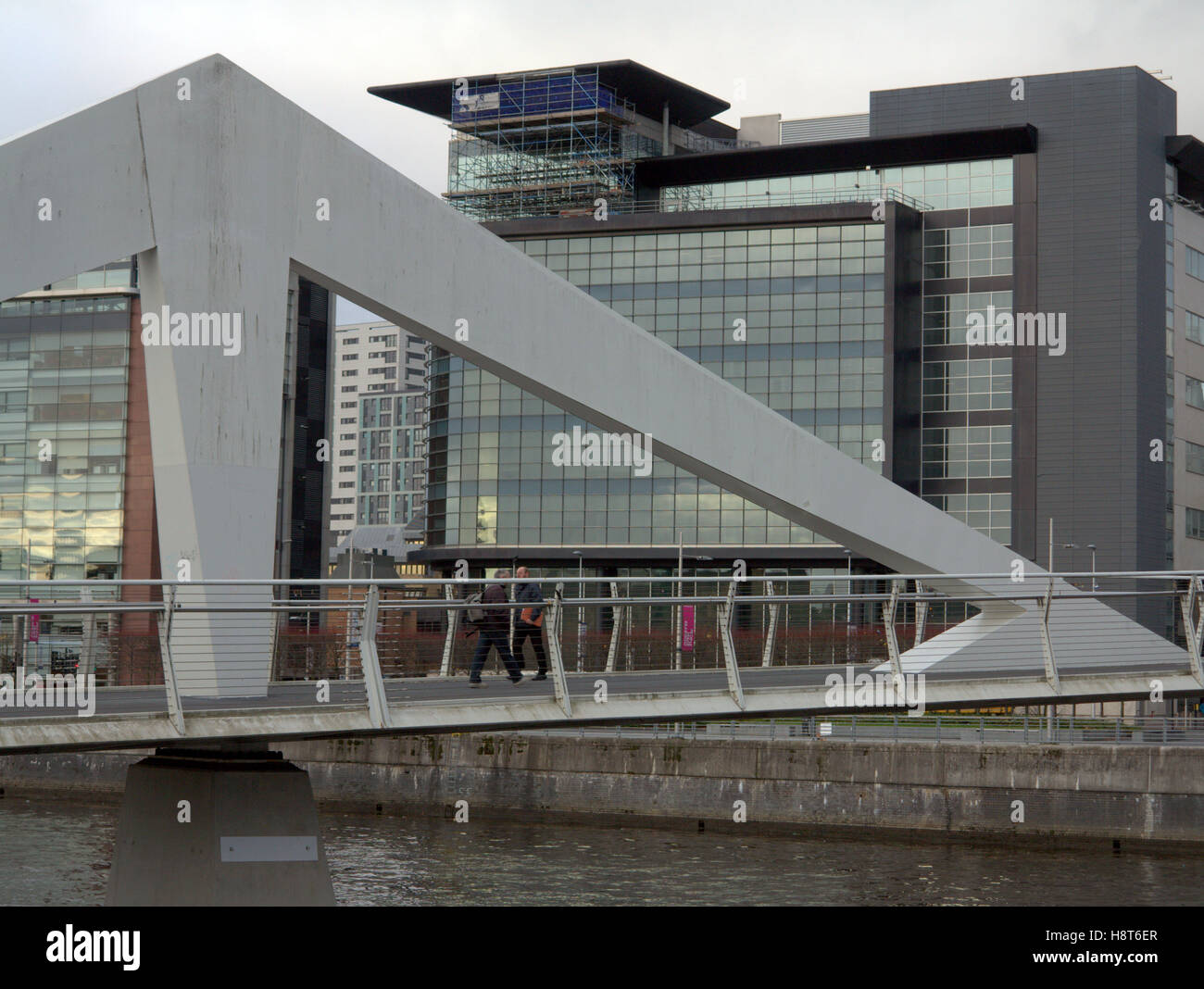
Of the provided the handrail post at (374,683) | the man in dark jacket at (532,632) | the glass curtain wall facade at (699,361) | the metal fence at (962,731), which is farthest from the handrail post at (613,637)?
the glass curtain wall facade at (699,361)

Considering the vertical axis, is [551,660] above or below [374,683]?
above

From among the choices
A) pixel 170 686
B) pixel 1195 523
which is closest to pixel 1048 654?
pixel 170 686

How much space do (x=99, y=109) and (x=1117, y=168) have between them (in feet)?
196

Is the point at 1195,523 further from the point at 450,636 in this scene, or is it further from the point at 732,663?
the point at 450,636

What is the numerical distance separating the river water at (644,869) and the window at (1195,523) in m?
40.4

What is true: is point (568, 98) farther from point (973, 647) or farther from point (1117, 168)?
point (973, 647)

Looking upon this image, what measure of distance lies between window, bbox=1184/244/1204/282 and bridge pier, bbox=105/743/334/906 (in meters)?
62.9

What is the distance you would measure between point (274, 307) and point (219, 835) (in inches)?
150

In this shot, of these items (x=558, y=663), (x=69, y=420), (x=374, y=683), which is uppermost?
(x=69, y=420)

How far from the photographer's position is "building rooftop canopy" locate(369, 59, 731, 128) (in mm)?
70500

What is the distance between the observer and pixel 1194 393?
67125mm

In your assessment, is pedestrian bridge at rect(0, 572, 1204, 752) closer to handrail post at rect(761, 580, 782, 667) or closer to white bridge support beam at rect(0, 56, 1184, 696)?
handrail post at rect(761, 580, 782, 667)

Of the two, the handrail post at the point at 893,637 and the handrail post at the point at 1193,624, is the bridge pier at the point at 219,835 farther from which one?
the handrail post at the point at 1193,624
